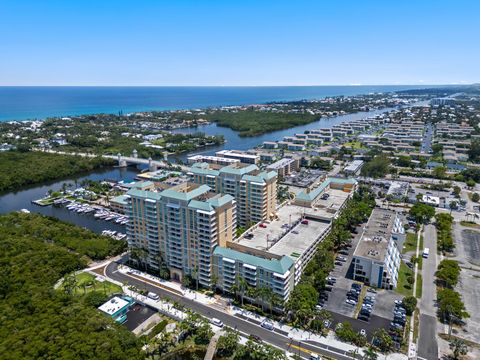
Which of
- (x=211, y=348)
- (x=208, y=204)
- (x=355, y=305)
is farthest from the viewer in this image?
(x=208, y=204)

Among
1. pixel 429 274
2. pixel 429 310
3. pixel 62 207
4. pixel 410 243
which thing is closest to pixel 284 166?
pixel 410 243

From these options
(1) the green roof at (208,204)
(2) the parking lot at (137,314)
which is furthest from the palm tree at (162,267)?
(1) the green roof at (208,204)

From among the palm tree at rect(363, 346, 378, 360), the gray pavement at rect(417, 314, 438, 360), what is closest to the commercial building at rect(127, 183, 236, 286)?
the palm tree at rect(363, 346, 378, 360)

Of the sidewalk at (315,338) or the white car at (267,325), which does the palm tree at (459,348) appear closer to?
the sidewalk at (315,338)

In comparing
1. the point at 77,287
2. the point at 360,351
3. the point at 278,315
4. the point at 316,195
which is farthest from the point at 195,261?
the point at 316,195

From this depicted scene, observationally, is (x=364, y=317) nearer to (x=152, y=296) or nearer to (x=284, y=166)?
(x=152, y=296)
